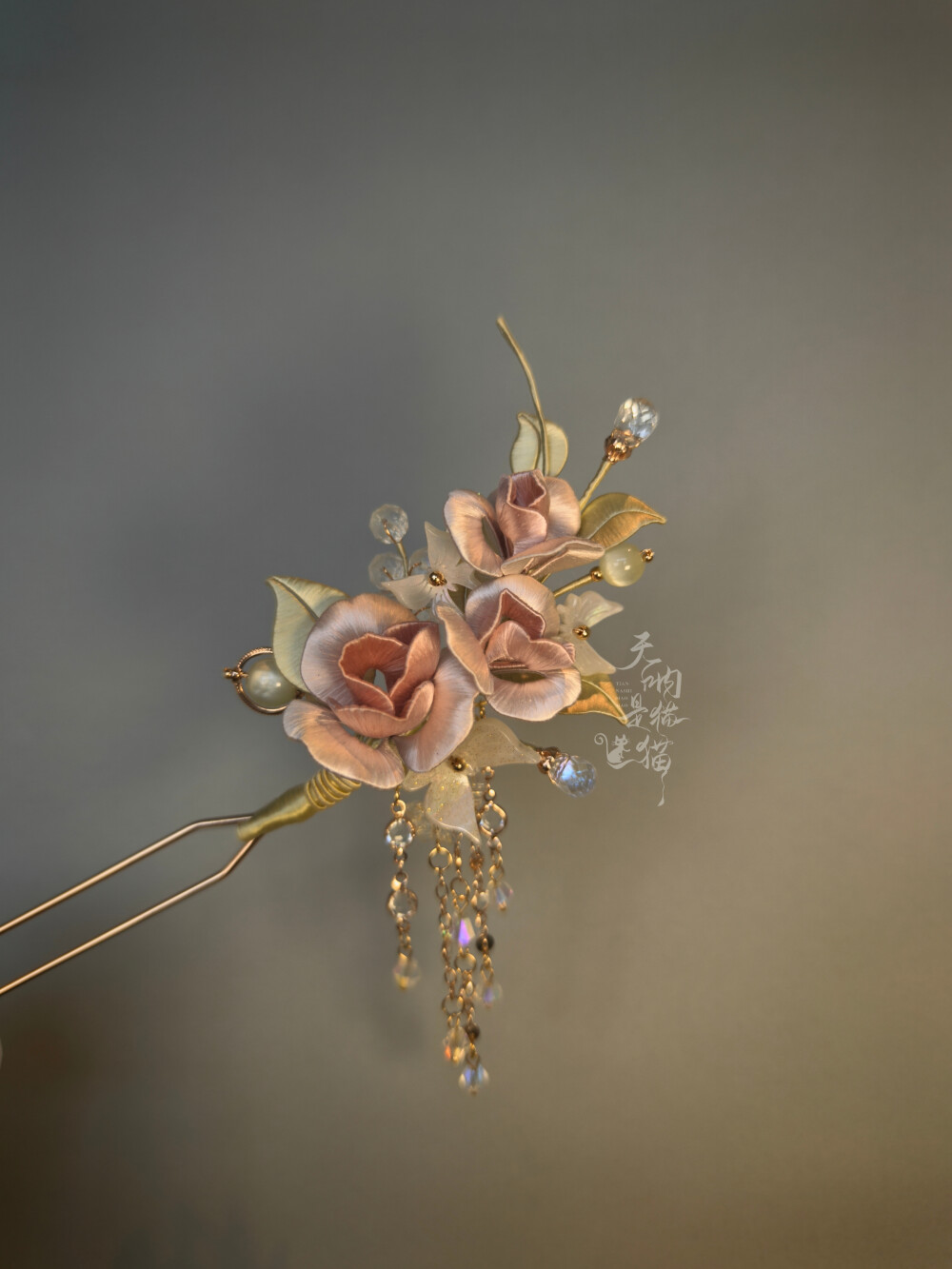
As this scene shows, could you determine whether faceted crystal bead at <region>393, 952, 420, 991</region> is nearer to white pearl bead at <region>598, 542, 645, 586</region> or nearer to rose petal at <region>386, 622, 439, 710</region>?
rose petal at <region>386, 622, 439, 710</region>

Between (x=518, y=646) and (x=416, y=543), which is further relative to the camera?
(x=416, y=543)

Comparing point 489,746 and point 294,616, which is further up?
point 294,616

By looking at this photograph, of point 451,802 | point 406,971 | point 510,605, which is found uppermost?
point 510,605

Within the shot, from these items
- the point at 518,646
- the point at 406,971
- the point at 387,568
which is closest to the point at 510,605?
the point at 518,646

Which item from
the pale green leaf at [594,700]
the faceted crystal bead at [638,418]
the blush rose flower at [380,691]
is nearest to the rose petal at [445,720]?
the blush rose flower at [380,691]

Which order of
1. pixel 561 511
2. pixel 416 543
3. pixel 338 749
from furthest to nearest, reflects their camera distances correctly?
pixel 416 543 → pixel 561 511 → pixel 338 749

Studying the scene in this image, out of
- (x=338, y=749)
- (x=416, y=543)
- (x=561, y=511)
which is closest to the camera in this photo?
(x=338, y=749)

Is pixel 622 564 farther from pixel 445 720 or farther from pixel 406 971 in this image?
pixel 406 971

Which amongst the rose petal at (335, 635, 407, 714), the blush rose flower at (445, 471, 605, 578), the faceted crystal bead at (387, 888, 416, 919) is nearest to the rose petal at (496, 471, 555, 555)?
the blush rose flower at (445, 471, 605, 578)
